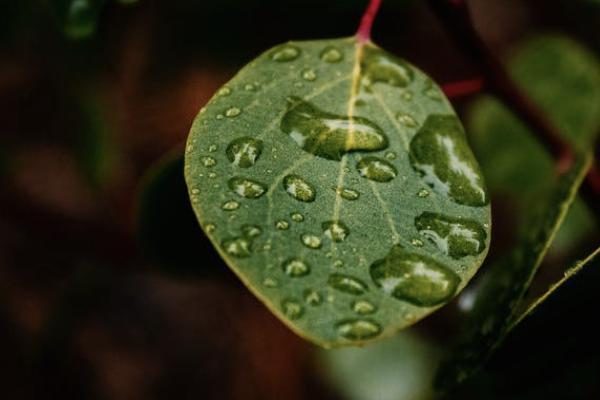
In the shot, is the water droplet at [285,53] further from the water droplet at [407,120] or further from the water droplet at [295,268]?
the water droplet at [295,268]

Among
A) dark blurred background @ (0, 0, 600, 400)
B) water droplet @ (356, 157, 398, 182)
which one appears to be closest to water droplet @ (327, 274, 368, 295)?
water droplet @ (356, 157, 398, 182)

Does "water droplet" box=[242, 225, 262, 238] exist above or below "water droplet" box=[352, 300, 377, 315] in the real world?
above

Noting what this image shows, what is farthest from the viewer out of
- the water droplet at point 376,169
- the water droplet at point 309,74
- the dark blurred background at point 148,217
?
the dark blurred background at point 148,217

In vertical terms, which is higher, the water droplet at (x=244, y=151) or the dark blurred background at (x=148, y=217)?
the water droplet at (x=244, y=151)

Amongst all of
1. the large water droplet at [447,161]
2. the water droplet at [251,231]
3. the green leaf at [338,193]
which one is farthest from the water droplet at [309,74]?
the water droplet at [251,231]

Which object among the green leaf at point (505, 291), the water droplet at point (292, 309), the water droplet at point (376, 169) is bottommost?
the green leaf at point (505, 291)

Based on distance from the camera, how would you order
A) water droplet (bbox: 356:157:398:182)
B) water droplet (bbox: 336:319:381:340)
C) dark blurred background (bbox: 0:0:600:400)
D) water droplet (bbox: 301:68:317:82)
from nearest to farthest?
1. water droplet (bbox: 336:319:381:340)
2. water droplet (bbox: 356:157:398:182)
3. water droplet (bbox: 301:68:317:82)
4. dark blurred background (bbox: 0:0:600:400)

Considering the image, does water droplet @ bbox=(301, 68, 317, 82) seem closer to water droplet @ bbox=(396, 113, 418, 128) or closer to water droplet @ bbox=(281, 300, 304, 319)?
water droplet @ bbox=(396, 113, 418, 128)
